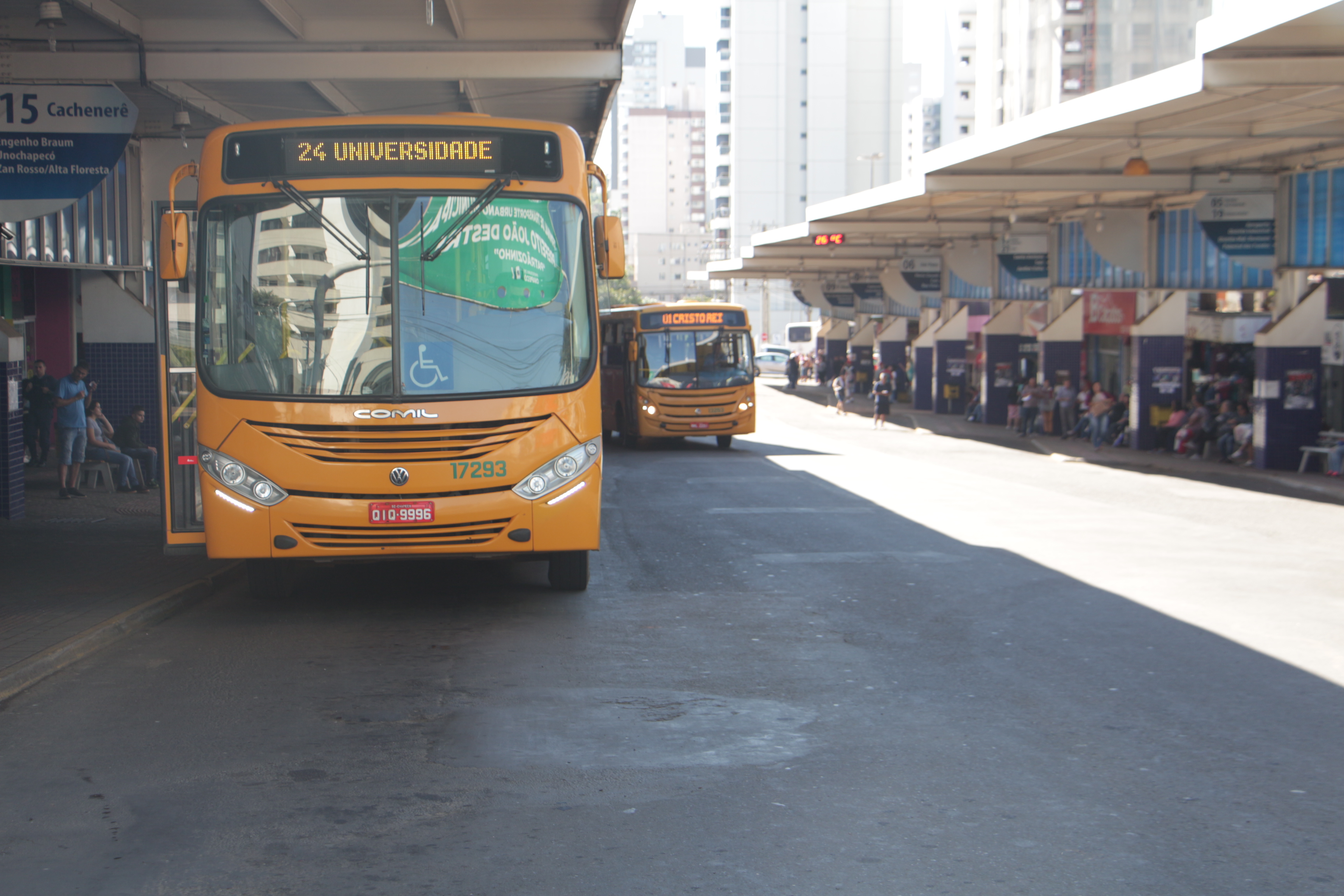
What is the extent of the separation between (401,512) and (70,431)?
32.7ft

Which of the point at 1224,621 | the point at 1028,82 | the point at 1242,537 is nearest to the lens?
the point at 1224,621

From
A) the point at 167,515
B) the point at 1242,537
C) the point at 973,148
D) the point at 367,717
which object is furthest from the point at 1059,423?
the point at 367,717

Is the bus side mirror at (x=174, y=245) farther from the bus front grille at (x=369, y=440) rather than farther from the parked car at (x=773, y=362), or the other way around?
the parked car at (x=773, y=362)

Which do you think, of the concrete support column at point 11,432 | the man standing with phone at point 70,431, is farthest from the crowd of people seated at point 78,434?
the concrete support column at point 11,432

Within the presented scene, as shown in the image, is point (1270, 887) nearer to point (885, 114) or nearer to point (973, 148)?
point (973, 148)

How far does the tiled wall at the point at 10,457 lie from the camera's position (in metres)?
14.6

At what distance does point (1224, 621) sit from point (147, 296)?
17.3 m

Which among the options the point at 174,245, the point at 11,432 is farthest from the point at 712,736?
the point at 11,432

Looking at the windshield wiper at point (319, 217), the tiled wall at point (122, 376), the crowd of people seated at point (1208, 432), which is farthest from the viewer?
the crowd of people seated at point (1208, 432)

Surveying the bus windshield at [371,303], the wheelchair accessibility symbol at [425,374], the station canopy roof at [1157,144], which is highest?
the station canopy roof at [1157,144]

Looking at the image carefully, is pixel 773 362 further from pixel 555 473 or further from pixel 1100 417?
→ pixel 555 473

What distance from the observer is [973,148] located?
71.0ft

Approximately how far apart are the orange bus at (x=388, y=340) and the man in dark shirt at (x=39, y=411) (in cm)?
1187

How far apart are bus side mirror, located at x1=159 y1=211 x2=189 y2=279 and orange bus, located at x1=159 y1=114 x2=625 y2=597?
0.06ft
